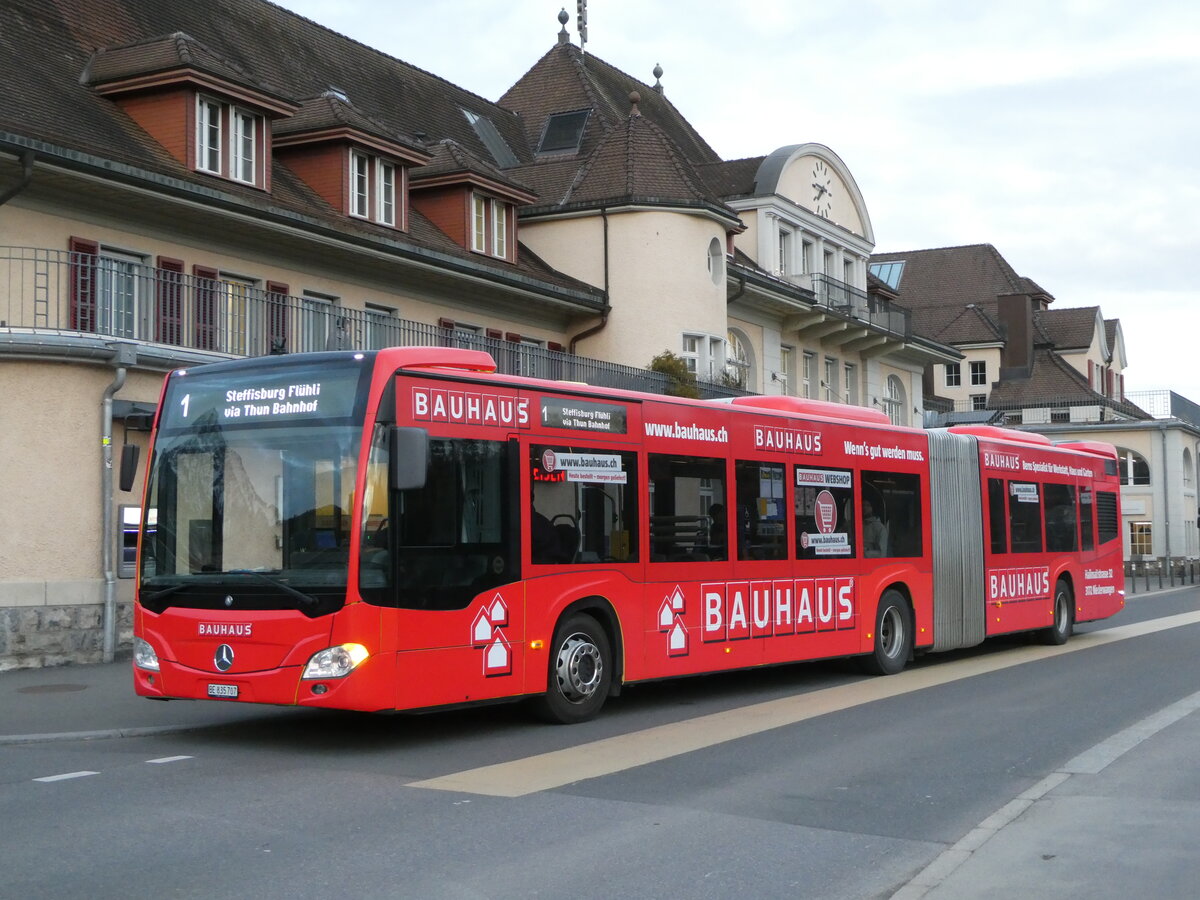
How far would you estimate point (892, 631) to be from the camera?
17.5m

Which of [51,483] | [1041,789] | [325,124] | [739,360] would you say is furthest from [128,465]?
[739,360]

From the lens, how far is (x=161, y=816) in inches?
327

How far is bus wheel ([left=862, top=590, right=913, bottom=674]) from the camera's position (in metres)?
17.0

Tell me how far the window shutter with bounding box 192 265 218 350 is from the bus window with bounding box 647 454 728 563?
915cm

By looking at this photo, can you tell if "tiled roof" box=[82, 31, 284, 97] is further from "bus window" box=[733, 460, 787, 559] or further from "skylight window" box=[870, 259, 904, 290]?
"skylight window" box=[870, 259, 904, 290]

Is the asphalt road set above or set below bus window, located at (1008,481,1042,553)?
below

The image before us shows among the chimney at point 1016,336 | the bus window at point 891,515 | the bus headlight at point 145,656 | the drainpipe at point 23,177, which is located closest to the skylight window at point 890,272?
the chimney at point 1016,336

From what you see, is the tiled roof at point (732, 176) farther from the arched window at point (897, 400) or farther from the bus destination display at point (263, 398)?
the bus destination display at point (263, 398)

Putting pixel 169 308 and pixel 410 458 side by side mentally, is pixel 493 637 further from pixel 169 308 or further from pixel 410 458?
pixel 169 308

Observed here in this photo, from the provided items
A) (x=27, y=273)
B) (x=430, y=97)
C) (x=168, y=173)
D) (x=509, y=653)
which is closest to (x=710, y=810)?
(x=509, y=653)

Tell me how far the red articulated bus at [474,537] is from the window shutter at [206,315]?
28.9 feet

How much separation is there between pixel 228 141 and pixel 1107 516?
15.3m

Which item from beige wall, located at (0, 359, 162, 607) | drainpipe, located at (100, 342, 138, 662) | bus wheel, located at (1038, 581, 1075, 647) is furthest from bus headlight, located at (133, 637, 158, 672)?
bus wheel, located at (1038, 581, 1075, 647)

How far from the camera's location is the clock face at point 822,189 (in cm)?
4391
